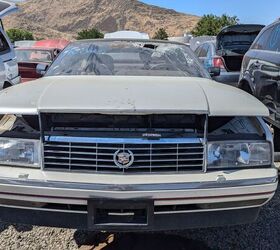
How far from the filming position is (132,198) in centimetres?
315

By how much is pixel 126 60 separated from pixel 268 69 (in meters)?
2.12

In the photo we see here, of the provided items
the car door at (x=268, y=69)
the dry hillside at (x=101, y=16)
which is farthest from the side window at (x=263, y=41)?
the dry hillside at (x=101, y=16)

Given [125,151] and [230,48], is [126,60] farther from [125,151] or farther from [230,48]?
[230,48]

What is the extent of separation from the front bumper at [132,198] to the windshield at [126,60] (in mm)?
1620

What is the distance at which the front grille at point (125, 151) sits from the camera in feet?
10.6

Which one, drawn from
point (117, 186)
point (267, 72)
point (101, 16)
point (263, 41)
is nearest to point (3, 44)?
point (263, 41)

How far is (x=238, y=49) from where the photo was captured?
12.1 meters

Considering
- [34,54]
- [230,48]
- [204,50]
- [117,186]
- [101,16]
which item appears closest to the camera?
[117,186]

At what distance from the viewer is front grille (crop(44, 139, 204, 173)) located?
128 inches

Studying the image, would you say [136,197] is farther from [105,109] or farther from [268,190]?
[268,190]

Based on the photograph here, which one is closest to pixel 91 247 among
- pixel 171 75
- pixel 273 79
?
pixel 171 75

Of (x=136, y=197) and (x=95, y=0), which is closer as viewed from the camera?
(x=136, y=197)

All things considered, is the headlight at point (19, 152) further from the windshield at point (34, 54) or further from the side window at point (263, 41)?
the windshield at point (34, 54)

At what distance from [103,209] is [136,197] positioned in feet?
0.78
